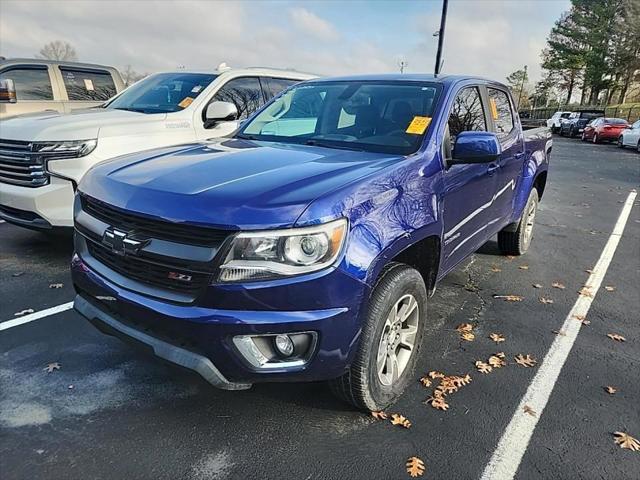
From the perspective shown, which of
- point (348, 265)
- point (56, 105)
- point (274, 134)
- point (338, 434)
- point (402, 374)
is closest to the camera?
point (348, 265)

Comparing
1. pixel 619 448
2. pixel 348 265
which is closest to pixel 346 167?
pixel 348 265

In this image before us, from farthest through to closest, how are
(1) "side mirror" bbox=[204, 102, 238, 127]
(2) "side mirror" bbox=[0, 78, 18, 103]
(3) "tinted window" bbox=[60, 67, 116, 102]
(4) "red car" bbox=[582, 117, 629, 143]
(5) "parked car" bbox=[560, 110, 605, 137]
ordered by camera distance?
(5) "parked car" bbox=[560, 110, 605, 137] → (4) "red car" bbox=[582, 117, 629, 143] → (3) "tinted window" bbox=[60, 67, 116, 102] → (2) "side mirror" bbox=[0, 78, 18, 103] → (1) "side mirror" bbox=[204, 102, 238, 127]

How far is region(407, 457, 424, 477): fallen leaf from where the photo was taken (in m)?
2.43

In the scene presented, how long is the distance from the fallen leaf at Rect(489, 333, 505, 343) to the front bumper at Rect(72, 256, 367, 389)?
1831 mm

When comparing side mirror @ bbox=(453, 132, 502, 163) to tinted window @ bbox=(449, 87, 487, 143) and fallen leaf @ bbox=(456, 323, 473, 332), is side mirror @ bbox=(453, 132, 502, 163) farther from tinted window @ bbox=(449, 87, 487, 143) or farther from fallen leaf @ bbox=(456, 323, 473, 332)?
fallen leaf @ bbox=(456, 323, 473, 332)

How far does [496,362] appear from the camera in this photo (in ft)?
11.5

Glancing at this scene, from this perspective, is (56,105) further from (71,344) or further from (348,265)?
(348,265)

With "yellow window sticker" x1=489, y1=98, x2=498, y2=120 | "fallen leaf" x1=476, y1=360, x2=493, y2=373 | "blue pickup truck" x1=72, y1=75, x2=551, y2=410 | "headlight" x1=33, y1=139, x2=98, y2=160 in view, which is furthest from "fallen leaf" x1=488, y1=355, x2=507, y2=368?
"headlight" x1=33, y1=139, x2=98, y2=160

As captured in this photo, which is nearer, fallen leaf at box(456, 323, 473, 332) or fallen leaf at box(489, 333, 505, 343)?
fallen leaf at box(489, 333, 505, 343)

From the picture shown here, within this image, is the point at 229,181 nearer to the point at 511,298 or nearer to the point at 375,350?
the point at 375,350

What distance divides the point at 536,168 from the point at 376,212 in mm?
3801

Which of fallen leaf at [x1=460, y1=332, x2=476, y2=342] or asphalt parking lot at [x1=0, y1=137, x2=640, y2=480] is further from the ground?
asphalt parking lot at [x1=0, y1=137, x2=640, y2=480]

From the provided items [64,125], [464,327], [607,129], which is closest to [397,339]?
[464,327]

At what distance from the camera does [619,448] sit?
2.65 metres
